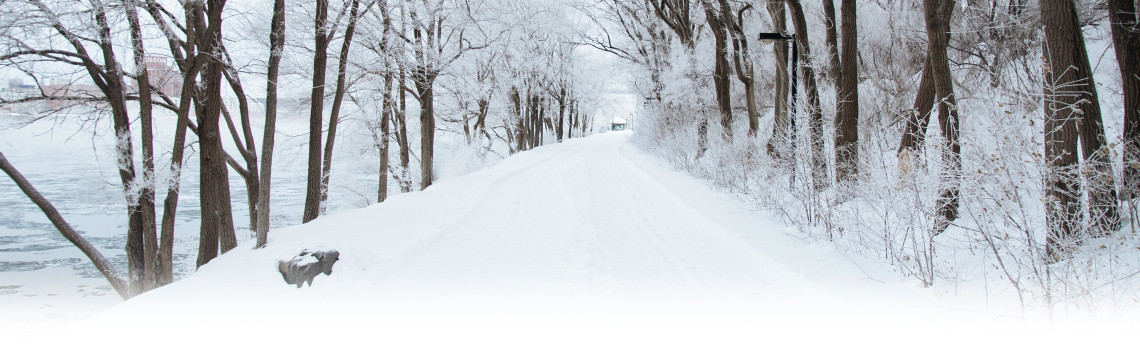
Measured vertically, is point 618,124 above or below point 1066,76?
above

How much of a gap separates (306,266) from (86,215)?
703 inches

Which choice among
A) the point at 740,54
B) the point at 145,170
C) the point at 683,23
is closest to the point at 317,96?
the point at 145,170

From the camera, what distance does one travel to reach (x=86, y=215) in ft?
55.3

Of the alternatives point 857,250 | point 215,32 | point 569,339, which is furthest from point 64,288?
point 857,250

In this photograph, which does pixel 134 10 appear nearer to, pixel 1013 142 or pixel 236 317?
pixel 236 317

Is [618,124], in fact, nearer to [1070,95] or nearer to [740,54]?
[740,54]

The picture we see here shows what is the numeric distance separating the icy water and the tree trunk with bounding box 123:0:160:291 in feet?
1.27

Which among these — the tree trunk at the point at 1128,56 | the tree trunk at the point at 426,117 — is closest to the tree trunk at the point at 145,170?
the tree trunk at the point at 426,117

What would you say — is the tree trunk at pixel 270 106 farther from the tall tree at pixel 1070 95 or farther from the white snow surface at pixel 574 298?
the tall tree at pixel 1070 95

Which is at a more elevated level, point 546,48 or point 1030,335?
point 546,48

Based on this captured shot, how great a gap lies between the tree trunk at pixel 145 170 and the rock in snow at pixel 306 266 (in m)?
5.54

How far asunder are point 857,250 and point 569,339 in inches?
137

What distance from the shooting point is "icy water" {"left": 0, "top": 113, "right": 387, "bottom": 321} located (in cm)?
933

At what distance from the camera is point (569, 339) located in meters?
3.47
